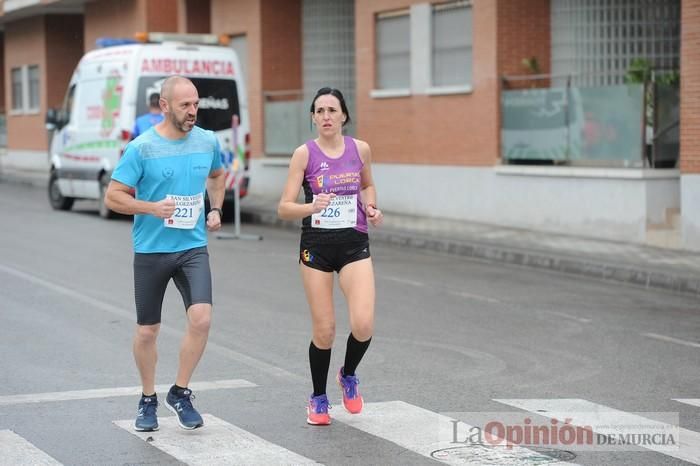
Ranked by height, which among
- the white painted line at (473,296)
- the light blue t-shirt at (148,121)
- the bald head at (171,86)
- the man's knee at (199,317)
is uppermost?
the bald head at (171,86)

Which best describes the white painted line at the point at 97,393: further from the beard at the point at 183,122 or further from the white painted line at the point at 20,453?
the beard at the point at 183,122

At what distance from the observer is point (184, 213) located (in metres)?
7.30

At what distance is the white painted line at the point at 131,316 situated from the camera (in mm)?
9141

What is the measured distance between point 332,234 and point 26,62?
38.7 m

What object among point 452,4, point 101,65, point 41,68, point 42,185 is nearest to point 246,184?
point 101,65

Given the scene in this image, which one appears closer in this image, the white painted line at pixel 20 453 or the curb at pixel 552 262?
the white painted line at pixel 20 453

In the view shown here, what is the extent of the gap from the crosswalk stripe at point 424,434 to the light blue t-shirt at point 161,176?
4.59ft

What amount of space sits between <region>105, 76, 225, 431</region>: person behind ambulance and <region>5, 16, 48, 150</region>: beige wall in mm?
35278

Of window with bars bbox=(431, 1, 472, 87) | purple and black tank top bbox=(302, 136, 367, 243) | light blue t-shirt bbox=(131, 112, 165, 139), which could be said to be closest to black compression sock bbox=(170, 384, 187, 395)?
purple and black tank top bbox=(302, 136, 367, 243)

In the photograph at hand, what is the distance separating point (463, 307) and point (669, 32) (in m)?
9.01

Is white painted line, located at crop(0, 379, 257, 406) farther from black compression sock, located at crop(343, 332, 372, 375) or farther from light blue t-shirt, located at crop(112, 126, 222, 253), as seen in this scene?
light blue t-shirt, located at crop(112, 126, 222, 253)

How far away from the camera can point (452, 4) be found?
22281mm

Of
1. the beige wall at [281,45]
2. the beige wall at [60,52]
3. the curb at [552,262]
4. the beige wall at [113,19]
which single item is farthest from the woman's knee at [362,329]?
the beige wall at [60,52]

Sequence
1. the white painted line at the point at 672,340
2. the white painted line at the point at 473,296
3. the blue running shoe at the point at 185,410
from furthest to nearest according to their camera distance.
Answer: the white painted line at the point at 473,296, the white painted line at the point at 672,340, the blue running shoe at the point at 185,410
